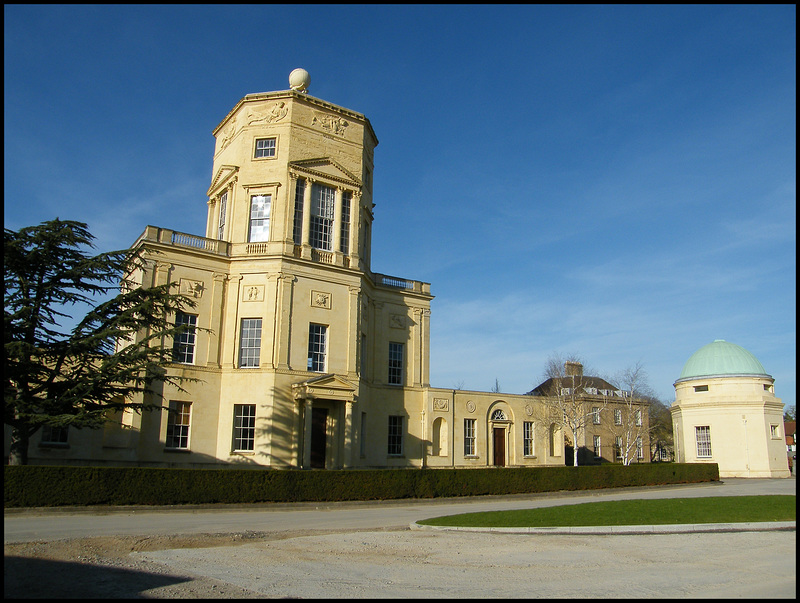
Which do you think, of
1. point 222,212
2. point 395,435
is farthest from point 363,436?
point 222,212

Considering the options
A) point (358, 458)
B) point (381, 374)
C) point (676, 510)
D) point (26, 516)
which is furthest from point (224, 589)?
point (381, 374)

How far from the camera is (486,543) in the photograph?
47.6 ft

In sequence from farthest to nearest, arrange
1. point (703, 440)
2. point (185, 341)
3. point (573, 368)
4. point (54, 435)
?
point (573, 368) → point (703, 440) → point (185, 341) → point (54, 435)

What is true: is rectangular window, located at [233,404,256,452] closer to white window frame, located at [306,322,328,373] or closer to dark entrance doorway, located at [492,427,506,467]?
white window frame, located at [306,322,328,373]

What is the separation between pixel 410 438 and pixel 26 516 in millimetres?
23852

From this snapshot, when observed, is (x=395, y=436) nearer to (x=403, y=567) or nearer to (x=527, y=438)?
(x=527, y=438)

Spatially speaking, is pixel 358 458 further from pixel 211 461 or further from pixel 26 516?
pixel 26 516

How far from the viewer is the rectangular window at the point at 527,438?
148 feet

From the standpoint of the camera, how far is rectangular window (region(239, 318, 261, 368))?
32.2 metres

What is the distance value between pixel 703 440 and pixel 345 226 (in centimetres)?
3321

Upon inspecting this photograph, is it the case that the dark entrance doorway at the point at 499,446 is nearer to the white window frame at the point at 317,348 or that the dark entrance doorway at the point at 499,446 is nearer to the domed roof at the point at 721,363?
the white window frame at the point at 317,348

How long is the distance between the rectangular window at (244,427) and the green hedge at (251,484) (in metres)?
7.76

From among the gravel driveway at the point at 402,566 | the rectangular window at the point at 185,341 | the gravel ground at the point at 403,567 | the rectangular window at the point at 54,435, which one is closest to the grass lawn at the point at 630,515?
the gravel driveway at the point at 402,566

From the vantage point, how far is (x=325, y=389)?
1230 inches
